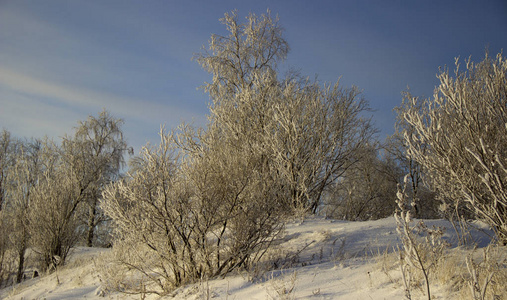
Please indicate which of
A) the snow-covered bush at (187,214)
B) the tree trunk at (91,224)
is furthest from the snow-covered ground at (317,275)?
the tree trunk at (91,224)

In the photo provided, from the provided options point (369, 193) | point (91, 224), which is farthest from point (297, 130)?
point (91, 224)

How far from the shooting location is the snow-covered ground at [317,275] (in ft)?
12.2

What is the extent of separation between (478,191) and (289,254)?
10.7 ft

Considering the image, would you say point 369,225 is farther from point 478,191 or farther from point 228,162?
point 228,162

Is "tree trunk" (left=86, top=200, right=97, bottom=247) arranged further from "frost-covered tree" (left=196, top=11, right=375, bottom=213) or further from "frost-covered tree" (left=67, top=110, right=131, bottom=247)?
"frost-covered tree" (left=196, top=11, right=375, bottom=213)

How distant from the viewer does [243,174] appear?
5527 millimetres

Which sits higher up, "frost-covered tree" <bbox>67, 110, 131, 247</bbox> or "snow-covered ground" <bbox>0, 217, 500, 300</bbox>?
"frost-covered tree" <bbox>67, 110, 131, 247</bbox>

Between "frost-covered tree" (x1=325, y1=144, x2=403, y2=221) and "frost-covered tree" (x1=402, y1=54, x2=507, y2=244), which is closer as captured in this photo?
"frost-covered tree" (x1=402, y1=54, x2=507, y2=244)

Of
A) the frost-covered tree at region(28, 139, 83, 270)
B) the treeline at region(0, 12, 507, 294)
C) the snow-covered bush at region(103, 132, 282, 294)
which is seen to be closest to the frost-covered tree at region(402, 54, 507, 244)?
the treeline at region(0, 12, 507, 294)

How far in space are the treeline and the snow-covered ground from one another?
45 cm

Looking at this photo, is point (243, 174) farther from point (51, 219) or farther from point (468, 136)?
point (51, 219)

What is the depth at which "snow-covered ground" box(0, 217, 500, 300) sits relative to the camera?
372 cm

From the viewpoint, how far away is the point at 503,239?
4.80 m

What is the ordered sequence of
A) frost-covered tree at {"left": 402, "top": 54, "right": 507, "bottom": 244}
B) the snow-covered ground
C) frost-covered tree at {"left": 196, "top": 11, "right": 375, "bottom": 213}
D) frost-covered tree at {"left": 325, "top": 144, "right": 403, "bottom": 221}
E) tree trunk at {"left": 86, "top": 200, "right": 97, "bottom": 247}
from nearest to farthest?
the snow-covered ground, frost-covered tree at {"left": 402, "top": 54, "right": 507, "bottom": 244}, frost-covered tree at {"left": 196, "top": 11, "right": 375, "bottom": 213}, frost-covered tree at {"left": 325, "top": 144, "right": 403, "bottom": 221}, tree trunk at {"left": 86, "top": 200, "right": 97, "bottom": 247}
